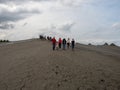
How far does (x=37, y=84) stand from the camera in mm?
18875

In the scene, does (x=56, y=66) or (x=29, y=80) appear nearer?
(x=29, y=80)

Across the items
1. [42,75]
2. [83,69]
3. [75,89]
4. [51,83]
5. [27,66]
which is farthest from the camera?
[27,66]

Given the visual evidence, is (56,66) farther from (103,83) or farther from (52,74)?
(103,83)

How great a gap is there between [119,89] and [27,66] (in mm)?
10736

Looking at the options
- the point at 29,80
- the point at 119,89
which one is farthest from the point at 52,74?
the point at 119,89

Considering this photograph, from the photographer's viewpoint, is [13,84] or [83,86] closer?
[83,86]

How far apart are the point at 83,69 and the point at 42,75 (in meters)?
4.61

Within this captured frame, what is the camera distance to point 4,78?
2178 centimetres

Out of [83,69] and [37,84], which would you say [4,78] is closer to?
[37,84]

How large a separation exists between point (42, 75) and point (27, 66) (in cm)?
465

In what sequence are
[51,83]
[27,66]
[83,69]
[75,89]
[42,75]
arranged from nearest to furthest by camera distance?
[75,89] → [51,83] → [42,75] → [83,69] → [27,66]

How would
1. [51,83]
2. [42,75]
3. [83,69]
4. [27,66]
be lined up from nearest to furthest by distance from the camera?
[51,83]
[42,75]
[83,69]
[27,66]

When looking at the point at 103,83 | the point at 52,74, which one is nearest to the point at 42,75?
the point at 52,74

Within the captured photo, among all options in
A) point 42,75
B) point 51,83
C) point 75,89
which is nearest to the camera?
point 75,89
